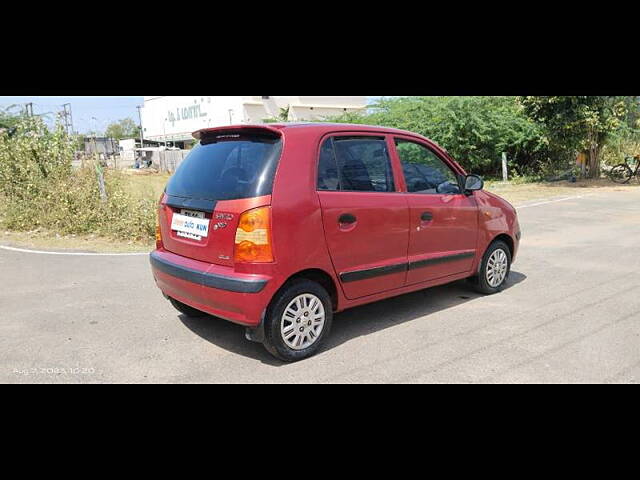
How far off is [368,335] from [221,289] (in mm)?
1470

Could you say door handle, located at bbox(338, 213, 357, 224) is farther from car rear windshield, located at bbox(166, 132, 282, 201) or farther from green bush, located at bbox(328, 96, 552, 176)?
green bush, located at bbox(328, 96, 552, 176)

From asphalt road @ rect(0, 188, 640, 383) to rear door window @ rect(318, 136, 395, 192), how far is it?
4.33ft

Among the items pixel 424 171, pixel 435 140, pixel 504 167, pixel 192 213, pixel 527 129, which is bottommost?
pixel 192 213

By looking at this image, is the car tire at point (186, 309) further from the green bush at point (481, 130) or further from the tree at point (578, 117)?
the green bush at point (481, 130)

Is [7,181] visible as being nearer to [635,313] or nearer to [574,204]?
[635,313]

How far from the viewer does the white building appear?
1839 inches

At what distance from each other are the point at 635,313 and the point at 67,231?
8912 mm

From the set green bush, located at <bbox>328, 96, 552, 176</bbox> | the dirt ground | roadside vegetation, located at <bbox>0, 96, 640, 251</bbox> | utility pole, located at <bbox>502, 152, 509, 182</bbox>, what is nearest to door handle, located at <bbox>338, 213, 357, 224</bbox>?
roadside vegetation, located at <bbox>0, 96, 640, 251</bbox>

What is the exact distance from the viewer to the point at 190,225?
13.0 feet

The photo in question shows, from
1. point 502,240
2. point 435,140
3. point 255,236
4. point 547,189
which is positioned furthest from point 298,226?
point 435,140

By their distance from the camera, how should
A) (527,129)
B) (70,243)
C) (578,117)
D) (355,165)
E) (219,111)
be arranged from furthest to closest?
(219,111), (527,129), (578,117), (70,243), (355,165)

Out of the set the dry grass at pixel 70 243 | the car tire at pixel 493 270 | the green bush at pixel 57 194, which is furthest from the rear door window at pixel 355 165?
the green bush at pixel 57 194

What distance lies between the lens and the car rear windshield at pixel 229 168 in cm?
365

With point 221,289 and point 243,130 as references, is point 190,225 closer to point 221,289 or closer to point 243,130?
point 221,289
